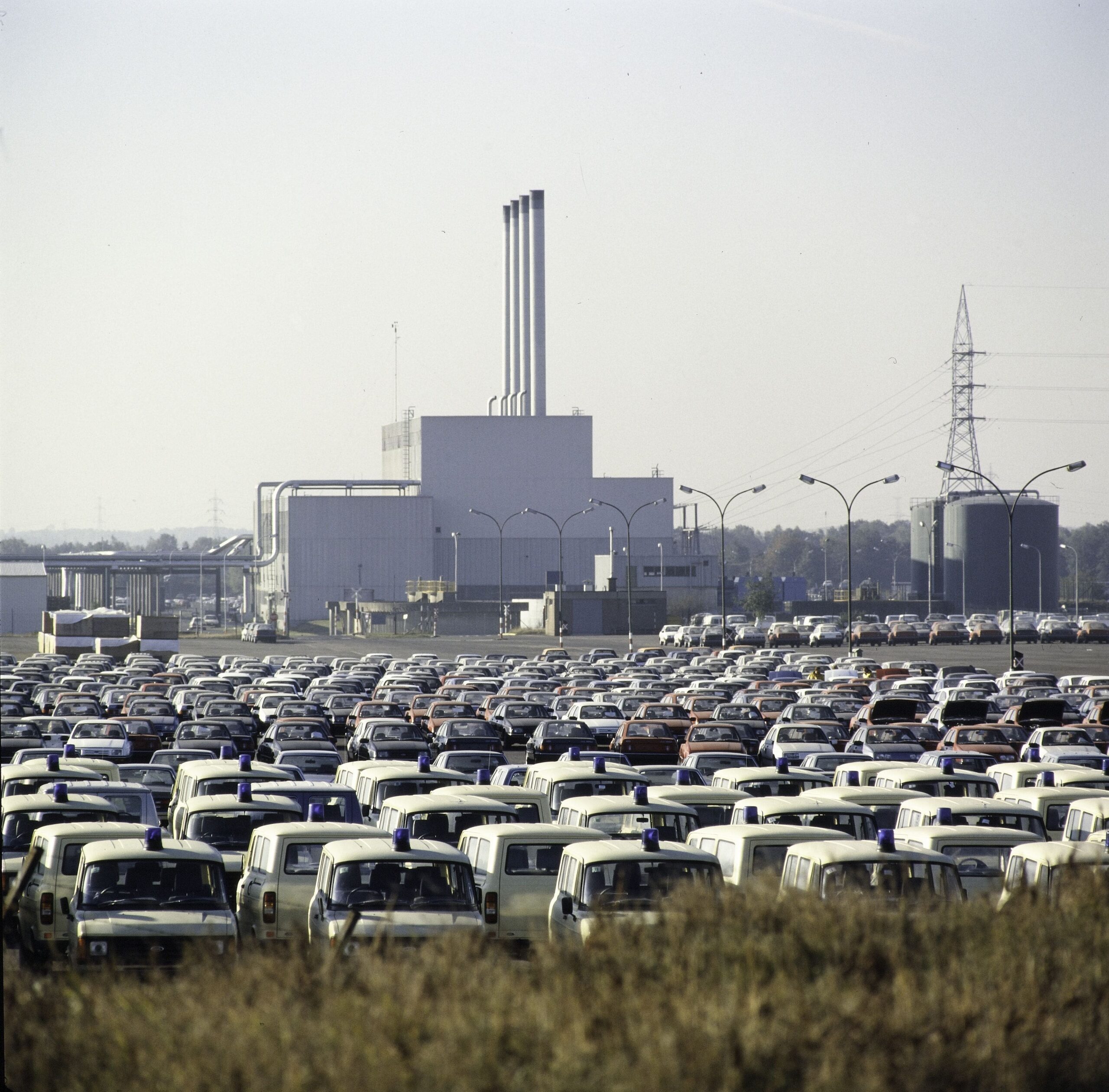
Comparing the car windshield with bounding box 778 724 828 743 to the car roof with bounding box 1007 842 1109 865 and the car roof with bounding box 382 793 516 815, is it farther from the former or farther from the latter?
the car roof with bounding box 1007 842 1109 865

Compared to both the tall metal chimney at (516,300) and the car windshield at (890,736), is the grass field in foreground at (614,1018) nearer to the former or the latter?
the car windshield at (890,736)

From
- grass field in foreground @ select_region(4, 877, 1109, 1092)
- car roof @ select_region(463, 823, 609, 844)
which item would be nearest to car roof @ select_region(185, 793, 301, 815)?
car roof @ select_region(463, 823, 609, 844)

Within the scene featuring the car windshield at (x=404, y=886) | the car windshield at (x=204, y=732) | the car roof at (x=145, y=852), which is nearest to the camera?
the car windshield at (x=404, y=886)

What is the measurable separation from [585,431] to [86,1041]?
12754 cm

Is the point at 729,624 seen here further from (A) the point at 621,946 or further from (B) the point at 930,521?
(A) the point at 621,946

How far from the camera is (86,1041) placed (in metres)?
7.07

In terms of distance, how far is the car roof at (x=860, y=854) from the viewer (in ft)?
40.1

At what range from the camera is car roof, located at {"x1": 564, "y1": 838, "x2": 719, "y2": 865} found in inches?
488

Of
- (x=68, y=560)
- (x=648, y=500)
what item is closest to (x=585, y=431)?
(x=648, y=500)

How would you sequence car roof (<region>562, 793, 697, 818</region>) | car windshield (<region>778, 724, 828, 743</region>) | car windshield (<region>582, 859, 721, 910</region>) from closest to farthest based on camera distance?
car windshield (<region>582, 859, 721, 910</region>) < car roof (<region>562, 793, 697, 818</region>) < car windshield (<region>778, 724, 828, 743</region>)

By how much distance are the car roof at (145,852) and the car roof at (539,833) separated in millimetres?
2328

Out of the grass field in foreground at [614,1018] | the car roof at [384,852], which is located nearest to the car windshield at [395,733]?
the car roof at [384,852]

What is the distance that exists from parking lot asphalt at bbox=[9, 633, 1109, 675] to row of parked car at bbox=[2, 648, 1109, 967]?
3214 centimetres

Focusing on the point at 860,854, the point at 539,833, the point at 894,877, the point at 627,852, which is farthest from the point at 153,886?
the point at 894,877
